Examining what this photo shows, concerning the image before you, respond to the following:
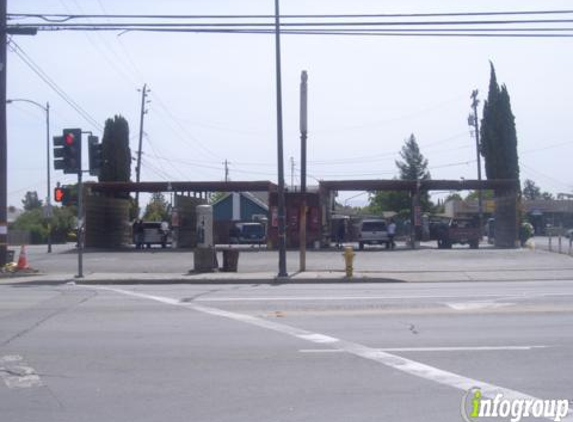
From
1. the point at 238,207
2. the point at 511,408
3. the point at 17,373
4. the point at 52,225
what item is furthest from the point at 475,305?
the point at 238,207

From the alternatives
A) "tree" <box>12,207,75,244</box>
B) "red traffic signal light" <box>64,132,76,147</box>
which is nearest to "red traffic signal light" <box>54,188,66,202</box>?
"red traffic signal light" <box>64,132,76,147</box>

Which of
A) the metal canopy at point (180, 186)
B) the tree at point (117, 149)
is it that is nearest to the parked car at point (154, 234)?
the metal canopy at point (180, 186)

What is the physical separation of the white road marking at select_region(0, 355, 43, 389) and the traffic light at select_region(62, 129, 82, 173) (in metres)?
15.6

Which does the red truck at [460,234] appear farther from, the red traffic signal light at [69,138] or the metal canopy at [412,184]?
→ the red traffic signal light at [69,138]

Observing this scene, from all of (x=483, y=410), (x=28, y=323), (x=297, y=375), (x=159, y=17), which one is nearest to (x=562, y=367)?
(x=483, y=410)

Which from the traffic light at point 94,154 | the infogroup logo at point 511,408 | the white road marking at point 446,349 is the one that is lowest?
the infogroup logo at point 511,408

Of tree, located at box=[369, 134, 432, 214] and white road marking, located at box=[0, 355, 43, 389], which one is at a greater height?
tree, located at box=[369, 134, 432, 214]

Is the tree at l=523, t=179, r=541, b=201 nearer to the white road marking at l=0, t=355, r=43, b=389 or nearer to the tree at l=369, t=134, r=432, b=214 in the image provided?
the tree at l=369, t=134, r=432, b=214

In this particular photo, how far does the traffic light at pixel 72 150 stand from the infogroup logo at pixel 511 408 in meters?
19.9

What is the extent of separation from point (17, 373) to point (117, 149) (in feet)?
191

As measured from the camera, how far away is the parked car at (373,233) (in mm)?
48781

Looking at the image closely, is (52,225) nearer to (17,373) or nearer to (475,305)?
(475,305)

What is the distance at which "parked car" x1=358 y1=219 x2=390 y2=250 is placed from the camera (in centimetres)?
4878

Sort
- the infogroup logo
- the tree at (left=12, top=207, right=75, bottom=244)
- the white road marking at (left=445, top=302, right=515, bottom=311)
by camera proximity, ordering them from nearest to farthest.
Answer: the infogroup logo, the white road marking at (left=445, top=302, right=515, bottom=311), the tree at (left=12, top=207, right=75, bottom=244)
